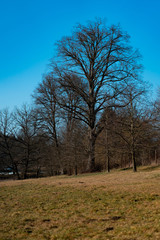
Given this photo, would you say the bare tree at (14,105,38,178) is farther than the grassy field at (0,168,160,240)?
Yes

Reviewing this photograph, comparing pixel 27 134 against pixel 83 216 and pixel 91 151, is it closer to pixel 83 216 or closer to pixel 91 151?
pixel 91 151

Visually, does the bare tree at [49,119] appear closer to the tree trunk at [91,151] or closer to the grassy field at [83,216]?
the tree trunk at [91,151]

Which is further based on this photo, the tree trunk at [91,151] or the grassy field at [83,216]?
the tree trunk at [91,151]

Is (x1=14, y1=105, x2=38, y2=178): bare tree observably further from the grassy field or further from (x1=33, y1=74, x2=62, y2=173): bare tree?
the grassy field

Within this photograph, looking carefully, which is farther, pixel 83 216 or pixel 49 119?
pixel 49 119

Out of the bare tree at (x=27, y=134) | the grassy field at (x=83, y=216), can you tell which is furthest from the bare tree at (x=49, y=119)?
the grassy field at (x=83, y=216)

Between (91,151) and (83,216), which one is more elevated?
(91,151)

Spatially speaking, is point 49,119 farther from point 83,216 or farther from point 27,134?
point 83,216

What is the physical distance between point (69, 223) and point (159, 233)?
237cm

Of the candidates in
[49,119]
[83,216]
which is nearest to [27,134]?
[49,119]

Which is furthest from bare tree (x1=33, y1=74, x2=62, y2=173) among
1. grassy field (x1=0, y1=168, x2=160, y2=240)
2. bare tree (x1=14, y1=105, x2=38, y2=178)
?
grassy field (x1=0, y1=168, x2=160, y2=240)

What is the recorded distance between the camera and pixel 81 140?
29.3m

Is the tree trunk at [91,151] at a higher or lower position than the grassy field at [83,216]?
higher

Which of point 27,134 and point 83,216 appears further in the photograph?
point 27,134
